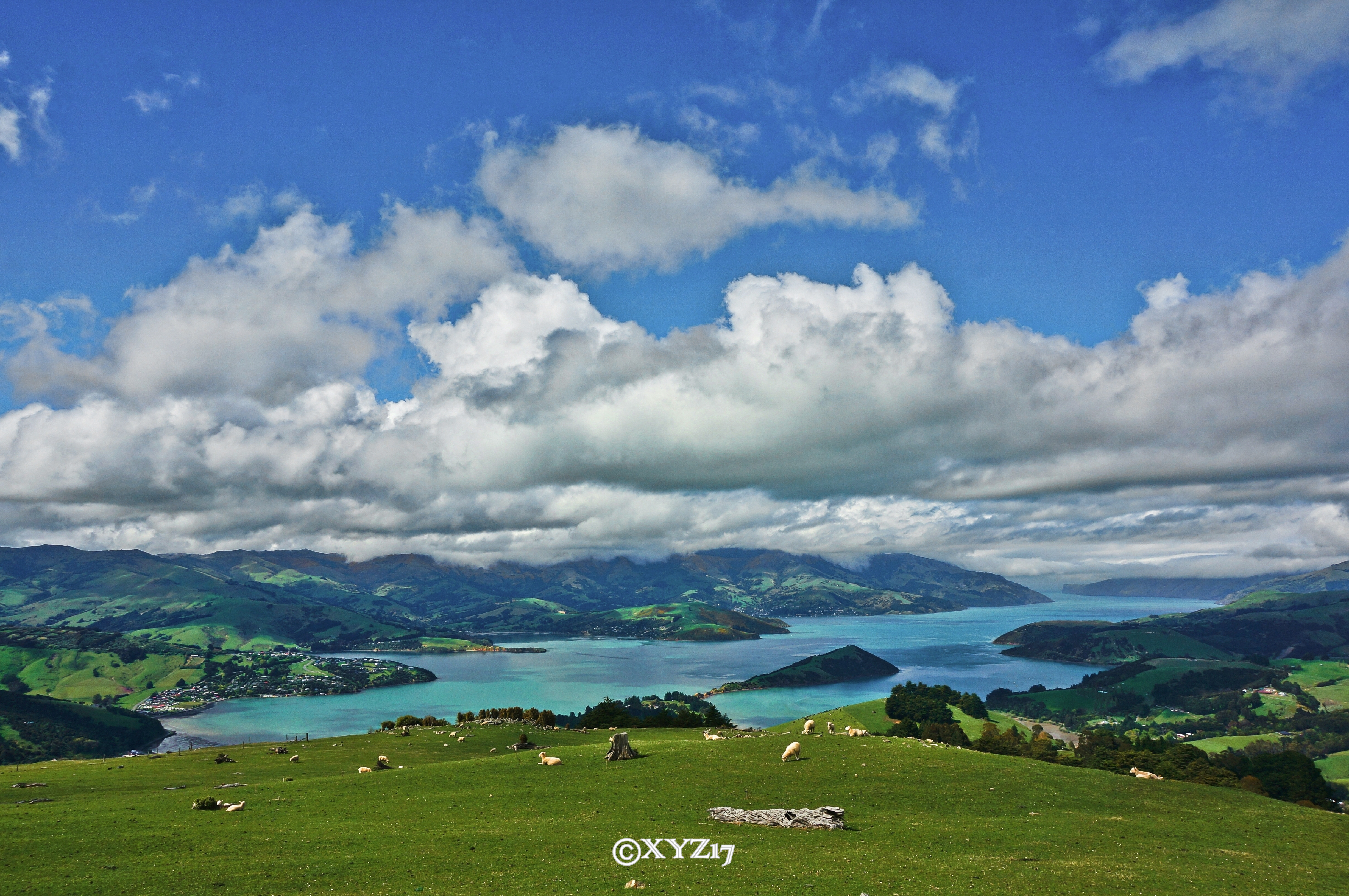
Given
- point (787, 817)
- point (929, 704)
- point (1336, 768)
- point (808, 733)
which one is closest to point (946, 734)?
point (929, 704)

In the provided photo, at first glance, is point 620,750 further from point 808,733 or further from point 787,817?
point 808,733

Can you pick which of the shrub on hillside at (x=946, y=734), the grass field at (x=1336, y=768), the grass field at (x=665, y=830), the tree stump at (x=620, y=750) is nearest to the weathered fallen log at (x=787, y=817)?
the grass field at (x=665, y=830)

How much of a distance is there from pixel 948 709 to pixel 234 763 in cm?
15201

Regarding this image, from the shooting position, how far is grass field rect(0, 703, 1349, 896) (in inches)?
883

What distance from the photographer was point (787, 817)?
29375 millimetres

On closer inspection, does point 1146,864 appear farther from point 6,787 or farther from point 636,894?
point 6,787

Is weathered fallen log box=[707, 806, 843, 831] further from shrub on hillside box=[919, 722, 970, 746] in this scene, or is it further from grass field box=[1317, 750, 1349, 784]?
grass field box=[1317, 750, 1349, 784]

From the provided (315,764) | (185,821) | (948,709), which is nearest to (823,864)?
(185,821)

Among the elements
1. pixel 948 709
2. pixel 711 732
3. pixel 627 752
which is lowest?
pixel 948 709

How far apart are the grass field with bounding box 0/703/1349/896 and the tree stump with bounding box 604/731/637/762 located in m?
0.86

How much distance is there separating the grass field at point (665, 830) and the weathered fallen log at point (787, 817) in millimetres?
519

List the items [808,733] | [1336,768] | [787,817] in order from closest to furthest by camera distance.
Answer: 1. [787,817]
2. [808,733]
3. [1336,768]

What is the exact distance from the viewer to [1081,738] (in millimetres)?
131375

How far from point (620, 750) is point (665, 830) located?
16.3 metres
